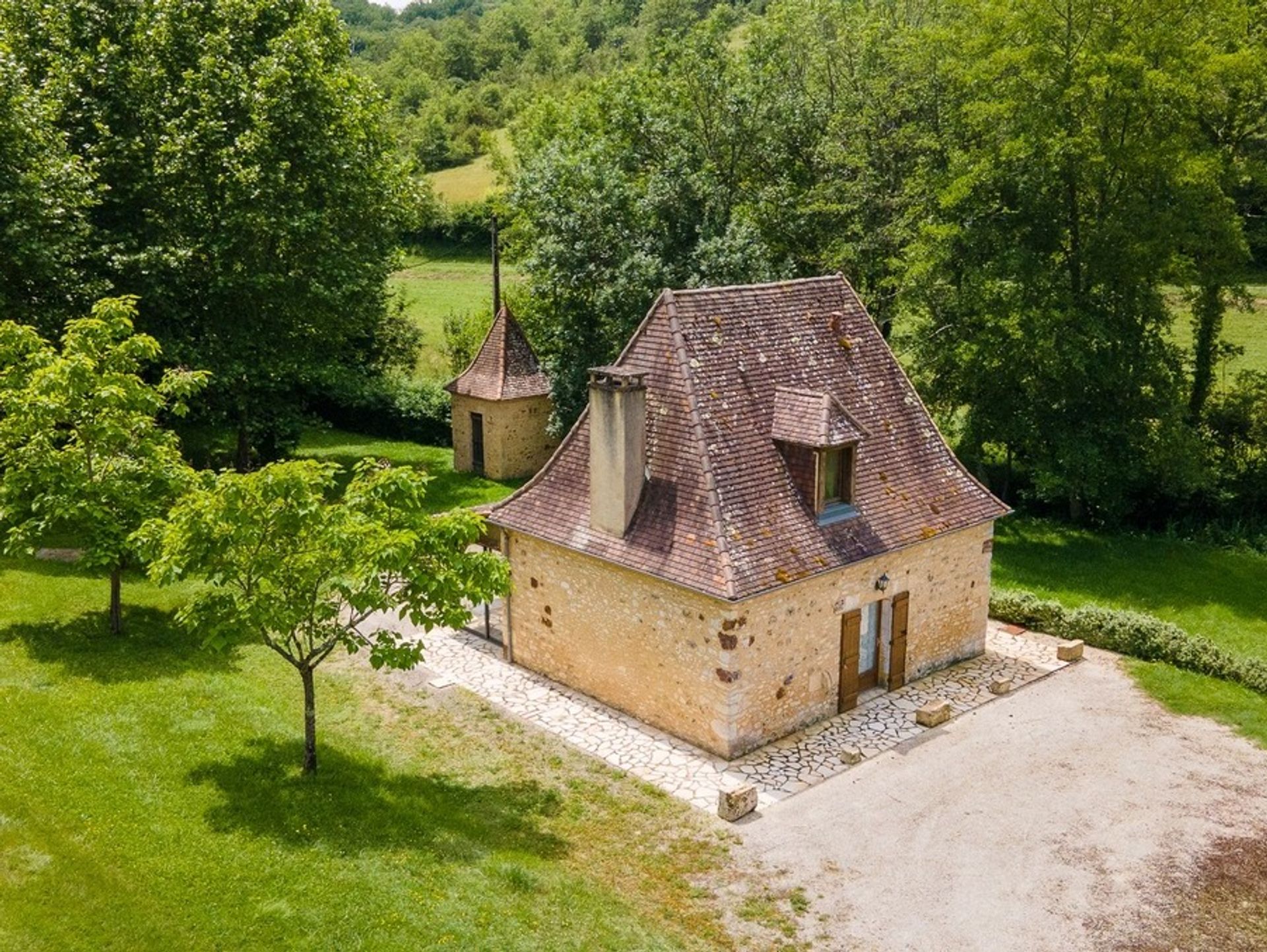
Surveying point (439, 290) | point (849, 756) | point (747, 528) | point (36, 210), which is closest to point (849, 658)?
point (849, 756)

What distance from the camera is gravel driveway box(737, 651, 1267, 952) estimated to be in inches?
577

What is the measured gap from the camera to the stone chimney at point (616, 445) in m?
19.1

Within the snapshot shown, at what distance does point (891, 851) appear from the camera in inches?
637

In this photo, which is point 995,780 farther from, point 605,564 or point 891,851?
point 605,564

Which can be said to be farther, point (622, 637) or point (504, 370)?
point (504, 370)

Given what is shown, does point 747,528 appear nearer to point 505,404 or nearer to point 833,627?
point 833,627

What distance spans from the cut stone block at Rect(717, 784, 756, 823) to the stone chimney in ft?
16.6

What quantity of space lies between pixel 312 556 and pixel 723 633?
681 cm

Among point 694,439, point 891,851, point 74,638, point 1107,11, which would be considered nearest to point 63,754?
point 74,638

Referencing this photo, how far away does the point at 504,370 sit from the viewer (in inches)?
1483

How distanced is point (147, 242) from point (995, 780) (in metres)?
25.6

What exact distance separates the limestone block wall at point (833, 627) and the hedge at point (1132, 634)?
236 cm

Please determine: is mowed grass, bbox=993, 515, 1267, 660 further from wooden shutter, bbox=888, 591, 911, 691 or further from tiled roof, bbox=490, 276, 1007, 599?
wooden shutter, bbox=888, 591, 911, 691

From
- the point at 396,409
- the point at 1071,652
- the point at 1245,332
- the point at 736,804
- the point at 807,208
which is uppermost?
the point at 807,208
